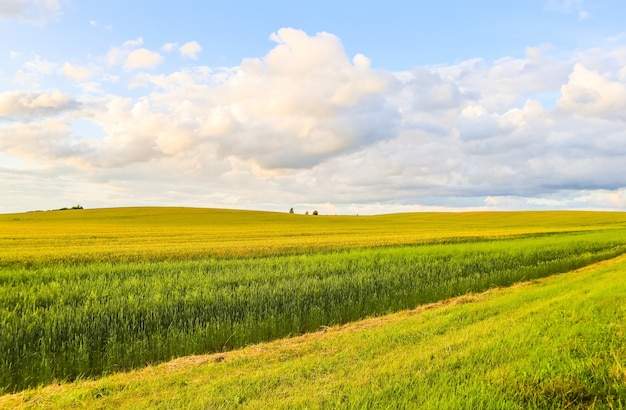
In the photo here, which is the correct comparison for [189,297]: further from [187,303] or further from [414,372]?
[414,372]

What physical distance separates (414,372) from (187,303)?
8363 millimetres

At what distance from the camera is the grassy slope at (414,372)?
5633mm

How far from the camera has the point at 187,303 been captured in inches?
504

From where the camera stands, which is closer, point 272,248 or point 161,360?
point 161,360

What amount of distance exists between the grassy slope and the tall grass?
161cm

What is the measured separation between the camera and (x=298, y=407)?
18.3ft

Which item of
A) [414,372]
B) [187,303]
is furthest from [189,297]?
[414,372]

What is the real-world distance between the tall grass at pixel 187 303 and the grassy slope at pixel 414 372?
5.28ft

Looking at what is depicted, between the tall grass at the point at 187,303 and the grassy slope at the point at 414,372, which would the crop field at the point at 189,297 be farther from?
the grassy slope at the point at 414,372

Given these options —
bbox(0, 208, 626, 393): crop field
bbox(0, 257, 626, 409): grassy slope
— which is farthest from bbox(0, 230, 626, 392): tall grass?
bbox(0, 257, 626, 409): grassy slope

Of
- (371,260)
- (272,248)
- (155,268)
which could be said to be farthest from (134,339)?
(272,248)

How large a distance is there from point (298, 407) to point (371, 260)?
684 inches

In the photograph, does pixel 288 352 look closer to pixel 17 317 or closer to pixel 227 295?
pixel 227 295

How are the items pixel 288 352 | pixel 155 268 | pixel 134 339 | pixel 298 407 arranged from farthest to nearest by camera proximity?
pixel 155 268, pixel 134 339, pixel 288 352, pixel 298 407
